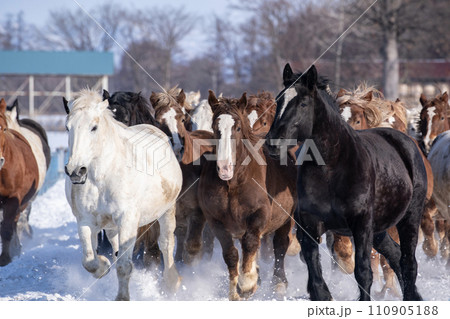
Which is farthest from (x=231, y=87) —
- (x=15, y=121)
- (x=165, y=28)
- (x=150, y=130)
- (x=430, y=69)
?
(x=150, y=130)

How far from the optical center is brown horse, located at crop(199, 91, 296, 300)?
19.6 ft

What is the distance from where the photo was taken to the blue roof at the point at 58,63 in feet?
121

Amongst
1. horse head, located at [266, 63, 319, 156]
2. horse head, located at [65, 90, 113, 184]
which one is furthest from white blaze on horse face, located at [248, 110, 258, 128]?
horse head, located at [266, 63, 319, 156]

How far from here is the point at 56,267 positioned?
7.80 m

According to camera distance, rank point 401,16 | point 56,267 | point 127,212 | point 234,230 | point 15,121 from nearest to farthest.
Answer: point 127,212, point 234,230, point 56,267, point 15,121, point 401,16

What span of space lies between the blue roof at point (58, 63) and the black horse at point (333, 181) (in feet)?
107

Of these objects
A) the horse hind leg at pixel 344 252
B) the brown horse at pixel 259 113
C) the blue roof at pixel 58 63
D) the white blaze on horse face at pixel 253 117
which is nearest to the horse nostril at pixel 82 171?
the horse hind leg at pixel 344 252

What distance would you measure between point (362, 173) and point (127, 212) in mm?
1987

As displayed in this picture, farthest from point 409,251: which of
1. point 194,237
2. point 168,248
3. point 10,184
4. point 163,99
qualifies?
point 10,184

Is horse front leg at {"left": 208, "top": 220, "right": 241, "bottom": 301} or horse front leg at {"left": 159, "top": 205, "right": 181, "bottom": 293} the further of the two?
horse front leg at {"left": 159, "top": 205, "right": 181, "bottom": 293}

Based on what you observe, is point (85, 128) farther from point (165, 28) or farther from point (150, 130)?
point (165, 28)

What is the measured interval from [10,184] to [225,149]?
3526mm

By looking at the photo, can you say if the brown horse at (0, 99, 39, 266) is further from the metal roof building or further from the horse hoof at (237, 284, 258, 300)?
the metal roof building

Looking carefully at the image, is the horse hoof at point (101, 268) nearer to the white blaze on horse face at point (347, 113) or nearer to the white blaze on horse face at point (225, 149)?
the white blaze on horse face at point (225, 149)
